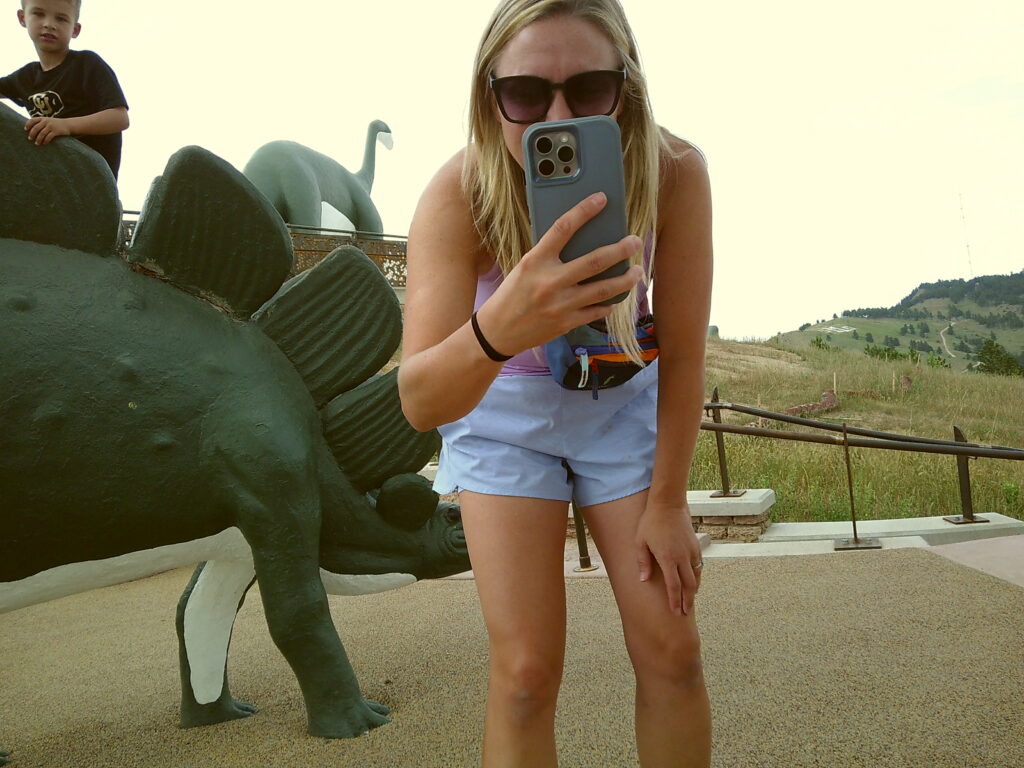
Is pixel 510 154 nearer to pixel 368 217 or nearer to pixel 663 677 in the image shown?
pixel 663 677

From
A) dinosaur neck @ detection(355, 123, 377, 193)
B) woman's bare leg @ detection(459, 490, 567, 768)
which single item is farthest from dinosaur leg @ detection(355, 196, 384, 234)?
woman's bare leg @ detection(459, 490, 567, 768)

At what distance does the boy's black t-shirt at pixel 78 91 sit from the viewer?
9.52 ft

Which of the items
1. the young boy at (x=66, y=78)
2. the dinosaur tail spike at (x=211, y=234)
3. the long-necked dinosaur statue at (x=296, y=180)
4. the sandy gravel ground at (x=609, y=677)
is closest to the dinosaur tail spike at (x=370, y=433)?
the dinosaur tail spike at (x=211, y=234)

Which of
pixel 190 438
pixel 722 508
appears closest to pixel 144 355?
pixel 190 438

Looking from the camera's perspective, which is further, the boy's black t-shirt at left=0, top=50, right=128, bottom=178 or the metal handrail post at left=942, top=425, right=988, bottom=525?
the metal handrail post at left=942, top=425, right=988, bottom=525

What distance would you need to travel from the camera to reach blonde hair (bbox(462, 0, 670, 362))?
1.20 meters

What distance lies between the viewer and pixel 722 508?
5188 millimetres

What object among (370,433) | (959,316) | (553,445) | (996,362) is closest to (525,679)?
(553,445)

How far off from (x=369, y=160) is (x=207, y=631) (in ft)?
32.9

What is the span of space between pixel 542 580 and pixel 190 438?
1.31m

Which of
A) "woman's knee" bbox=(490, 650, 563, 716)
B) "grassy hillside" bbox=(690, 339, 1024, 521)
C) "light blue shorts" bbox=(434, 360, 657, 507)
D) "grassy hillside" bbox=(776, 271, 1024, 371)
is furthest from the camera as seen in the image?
"grassy hillside" bbox=(776, 271, 1024, 371)

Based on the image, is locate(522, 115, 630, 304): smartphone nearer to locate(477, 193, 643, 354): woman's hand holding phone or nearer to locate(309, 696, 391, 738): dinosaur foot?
locate(477, 193, 643, 354): woman's hand holding phone

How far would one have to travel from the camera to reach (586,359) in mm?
1316

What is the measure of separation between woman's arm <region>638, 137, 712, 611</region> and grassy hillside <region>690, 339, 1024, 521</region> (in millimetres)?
4867
